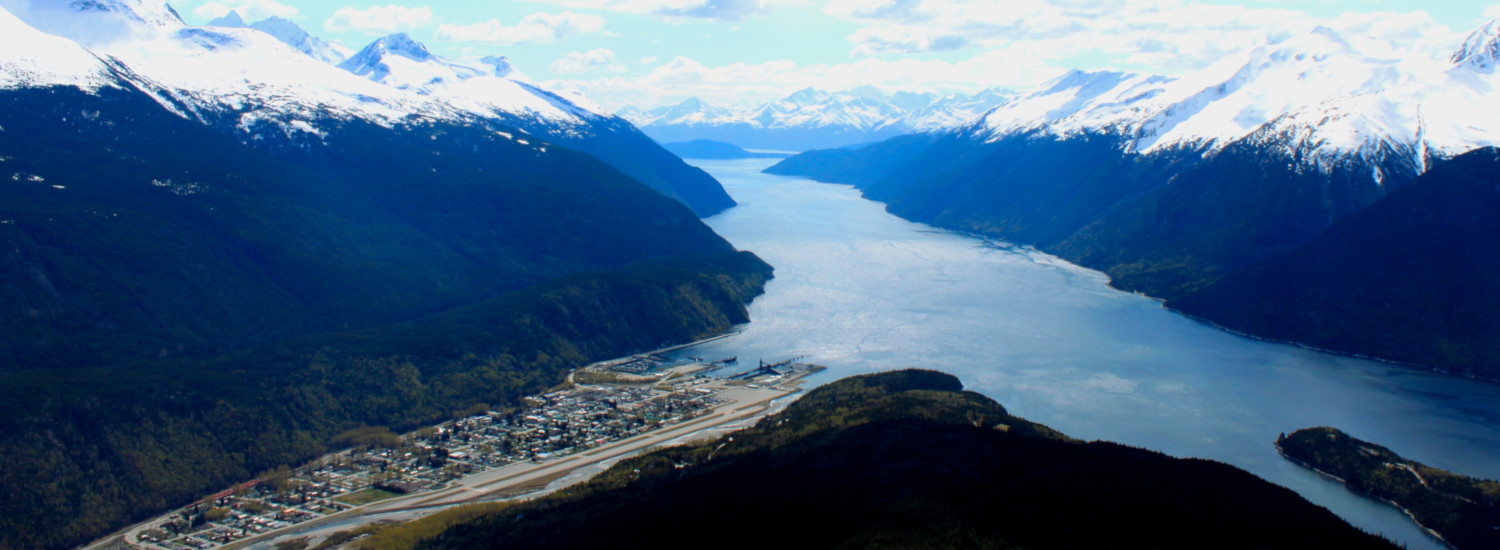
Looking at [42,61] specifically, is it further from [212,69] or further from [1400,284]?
[1400,284]

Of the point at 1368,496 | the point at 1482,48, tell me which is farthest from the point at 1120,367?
the point at 1482,48

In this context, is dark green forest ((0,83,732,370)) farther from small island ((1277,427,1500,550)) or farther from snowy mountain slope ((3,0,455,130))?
small island ((1277,427,1500,550))

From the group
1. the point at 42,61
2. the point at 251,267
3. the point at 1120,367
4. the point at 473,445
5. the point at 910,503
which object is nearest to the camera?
the point at 910,503

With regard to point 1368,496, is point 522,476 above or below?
above

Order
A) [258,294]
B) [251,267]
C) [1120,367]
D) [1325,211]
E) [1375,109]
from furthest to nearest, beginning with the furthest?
[1375,109]
[1325,211]
[251,267]
[258,294]
[1120,367]

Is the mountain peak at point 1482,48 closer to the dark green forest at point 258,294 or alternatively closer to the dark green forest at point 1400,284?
the dark green forest at point 1400,284
